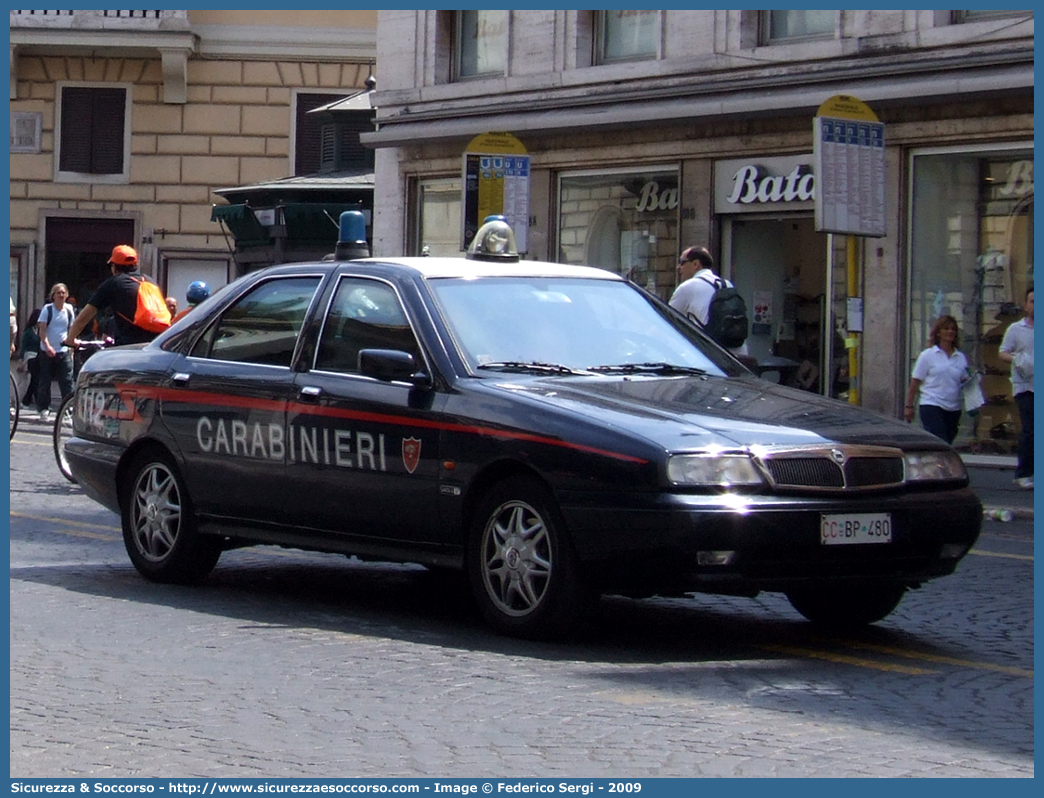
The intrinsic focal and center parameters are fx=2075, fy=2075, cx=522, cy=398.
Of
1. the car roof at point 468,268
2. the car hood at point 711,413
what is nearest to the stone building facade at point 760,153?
the car roof at point 468,268

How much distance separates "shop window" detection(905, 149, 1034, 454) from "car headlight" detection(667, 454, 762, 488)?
1305cm

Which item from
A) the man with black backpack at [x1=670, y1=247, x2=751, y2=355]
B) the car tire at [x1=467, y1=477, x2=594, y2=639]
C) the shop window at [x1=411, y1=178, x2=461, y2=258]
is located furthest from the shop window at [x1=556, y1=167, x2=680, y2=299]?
the car tire at [x1=467, y1=477, x2=594, y2=639]

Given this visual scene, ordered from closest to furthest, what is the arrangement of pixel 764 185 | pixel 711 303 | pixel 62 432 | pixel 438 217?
1. pixel 711 303
2. pixel 62 432
3. pixel 764 185
4. pixel 438 217

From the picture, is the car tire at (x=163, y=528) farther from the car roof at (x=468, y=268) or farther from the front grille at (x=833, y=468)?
the front grille at (x=833, y=468)

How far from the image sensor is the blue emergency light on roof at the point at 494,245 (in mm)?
9695

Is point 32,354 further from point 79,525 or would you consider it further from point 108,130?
point 79,525

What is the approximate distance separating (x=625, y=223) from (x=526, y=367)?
16430 millimetres

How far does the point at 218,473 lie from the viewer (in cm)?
949

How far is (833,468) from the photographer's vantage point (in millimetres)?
7645

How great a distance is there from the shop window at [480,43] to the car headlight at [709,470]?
19133 mm

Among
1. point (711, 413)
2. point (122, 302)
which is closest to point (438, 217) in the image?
point (122, 302)

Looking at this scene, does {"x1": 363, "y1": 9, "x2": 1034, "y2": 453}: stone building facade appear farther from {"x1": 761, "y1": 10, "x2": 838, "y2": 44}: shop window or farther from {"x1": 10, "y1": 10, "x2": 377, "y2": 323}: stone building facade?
{"x1": 10, "y1": 10, "x2": 377, "y2": 323}: stone building facade

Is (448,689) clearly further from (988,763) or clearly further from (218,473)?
(218,473)
